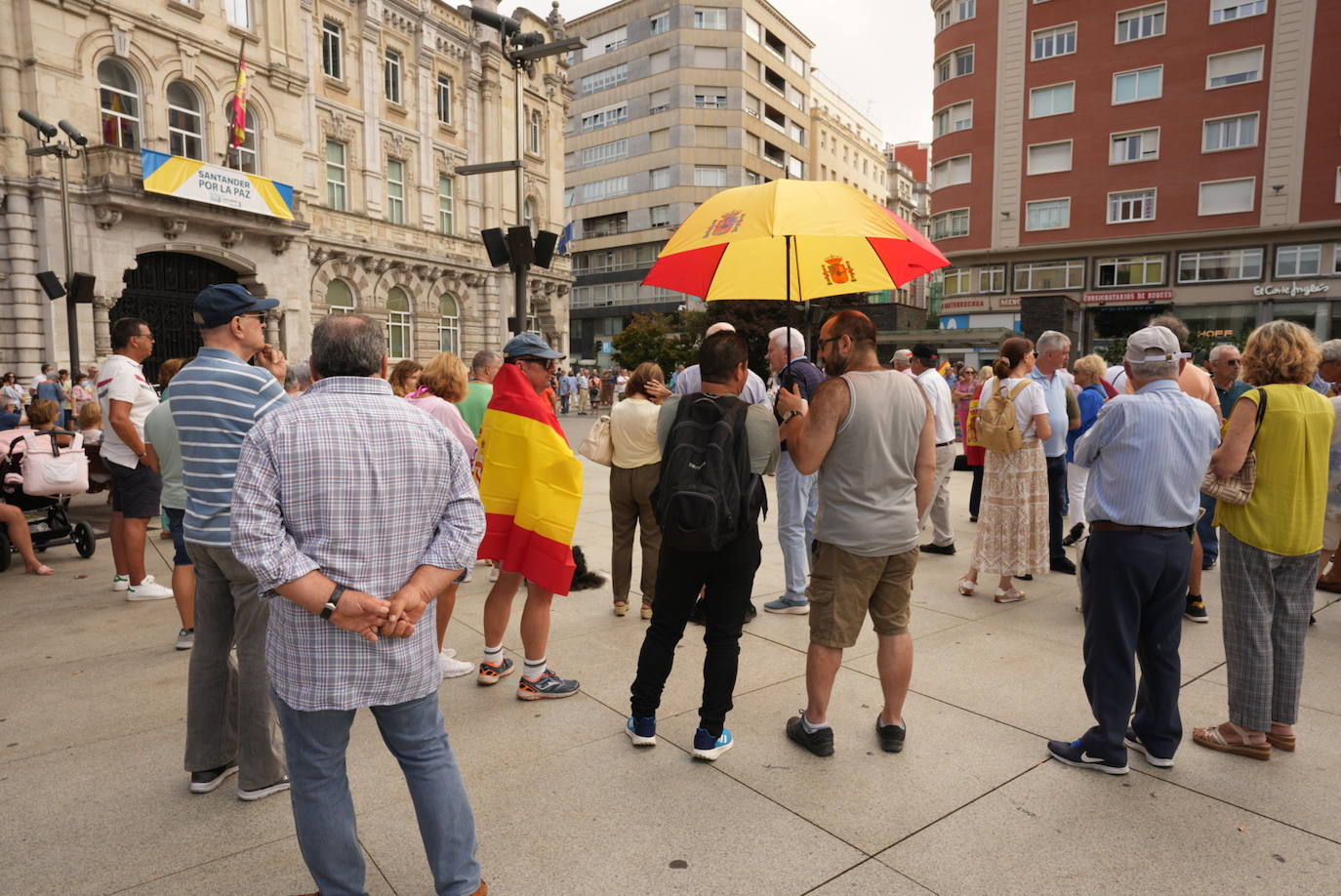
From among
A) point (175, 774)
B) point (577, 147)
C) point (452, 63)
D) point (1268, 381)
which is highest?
point (577, 147)

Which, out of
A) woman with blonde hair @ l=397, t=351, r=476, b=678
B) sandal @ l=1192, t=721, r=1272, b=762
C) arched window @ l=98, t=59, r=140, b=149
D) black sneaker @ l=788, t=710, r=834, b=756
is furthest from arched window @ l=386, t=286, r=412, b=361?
sandal @ l=1192, t=721, r=1272, b=762

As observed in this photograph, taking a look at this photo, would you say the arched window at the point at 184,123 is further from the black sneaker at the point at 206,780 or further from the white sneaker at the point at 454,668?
the black sneaker at the point at 206,780

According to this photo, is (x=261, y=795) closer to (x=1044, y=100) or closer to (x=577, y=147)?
(x=1044, y=100)

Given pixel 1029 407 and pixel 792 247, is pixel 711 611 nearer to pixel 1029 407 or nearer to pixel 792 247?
pixel 792 247

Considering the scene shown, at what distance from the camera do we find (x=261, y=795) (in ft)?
10.4

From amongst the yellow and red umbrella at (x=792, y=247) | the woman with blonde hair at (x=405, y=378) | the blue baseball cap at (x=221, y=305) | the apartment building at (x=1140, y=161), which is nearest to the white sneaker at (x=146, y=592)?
the woman with blonde hair at (x=405, y=378)

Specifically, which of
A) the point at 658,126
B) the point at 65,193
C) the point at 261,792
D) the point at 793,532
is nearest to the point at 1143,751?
the point at 793,532

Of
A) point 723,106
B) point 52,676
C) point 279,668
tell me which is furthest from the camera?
point 723,106

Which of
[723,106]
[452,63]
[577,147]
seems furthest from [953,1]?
[577,147]

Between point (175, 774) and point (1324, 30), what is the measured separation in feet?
135

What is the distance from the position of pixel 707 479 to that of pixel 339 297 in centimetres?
2741

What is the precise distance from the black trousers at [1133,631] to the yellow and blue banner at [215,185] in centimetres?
2340

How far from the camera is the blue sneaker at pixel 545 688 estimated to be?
4.09m

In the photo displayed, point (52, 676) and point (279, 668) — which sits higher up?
point (279, 668)
